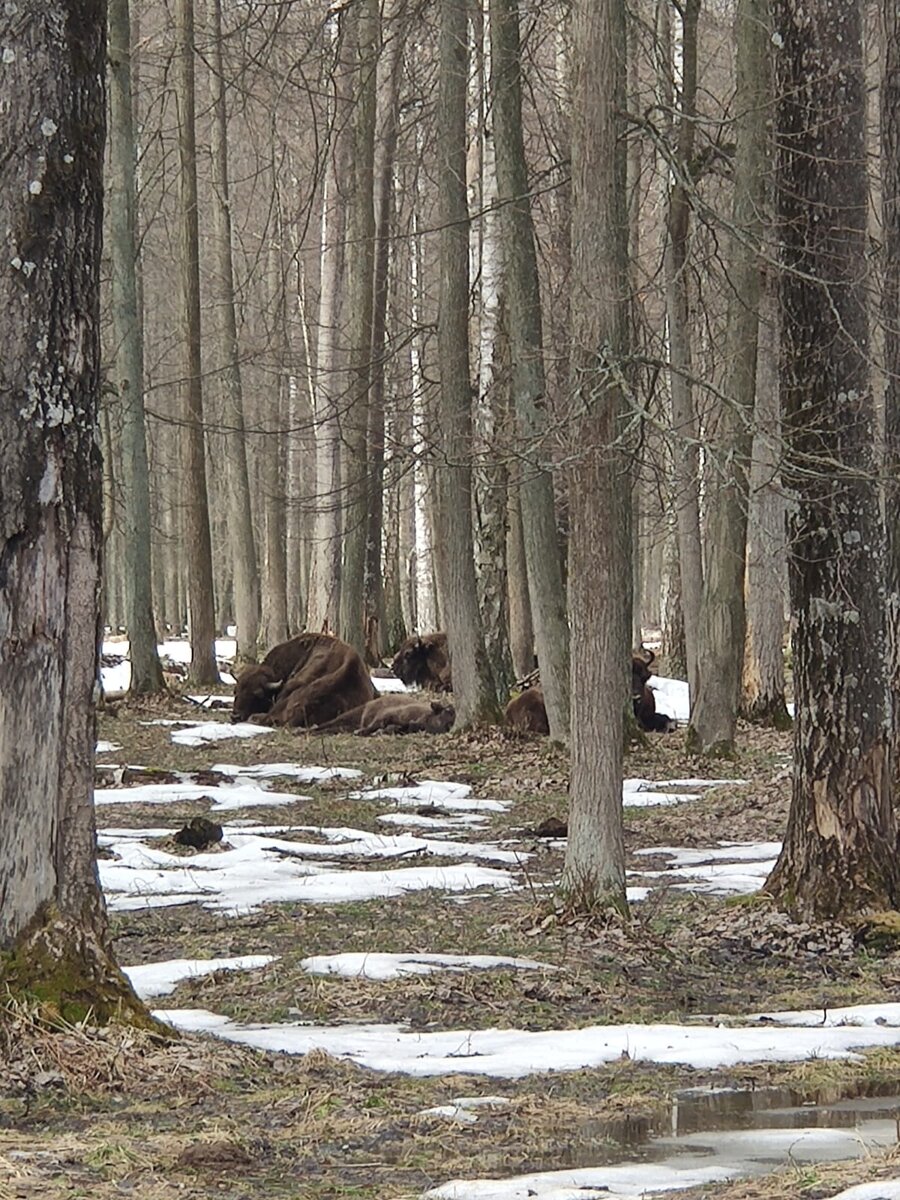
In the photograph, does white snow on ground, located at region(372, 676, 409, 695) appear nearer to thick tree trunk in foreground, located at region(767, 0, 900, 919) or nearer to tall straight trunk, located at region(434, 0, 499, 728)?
tall straight trunk, located at region(434, 0, 499, 728)

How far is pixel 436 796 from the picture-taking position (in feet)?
44.5

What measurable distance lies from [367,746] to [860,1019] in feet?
37.0

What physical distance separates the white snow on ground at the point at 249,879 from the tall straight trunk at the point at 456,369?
577 centimetres

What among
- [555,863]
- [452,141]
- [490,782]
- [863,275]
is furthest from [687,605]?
[863,275]

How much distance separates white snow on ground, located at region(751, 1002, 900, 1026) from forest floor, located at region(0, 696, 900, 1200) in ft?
0.51

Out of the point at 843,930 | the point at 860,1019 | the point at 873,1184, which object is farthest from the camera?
the point at 843,930

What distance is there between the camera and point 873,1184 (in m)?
3.80

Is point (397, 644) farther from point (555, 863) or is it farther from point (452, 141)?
point (555, 863)

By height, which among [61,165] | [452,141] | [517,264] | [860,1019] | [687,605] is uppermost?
[452,141]

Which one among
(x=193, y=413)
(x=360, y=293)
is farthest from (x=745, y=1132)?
(x=193, y=413)

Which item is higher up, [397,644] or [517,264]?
[517,264]

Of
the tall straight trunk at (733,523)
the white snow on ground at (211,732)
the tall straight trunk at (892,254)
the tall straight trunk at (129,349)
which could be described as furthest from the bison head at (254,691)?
the tall straight trunk at (892,254)

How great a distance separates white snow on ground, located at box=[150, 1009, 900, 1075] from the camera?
19.4ft

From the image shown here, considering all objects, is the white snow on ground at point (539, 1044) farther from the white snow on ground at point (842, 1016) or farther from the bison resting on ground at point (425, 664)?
the bison resting on ground at point (425, 664)
